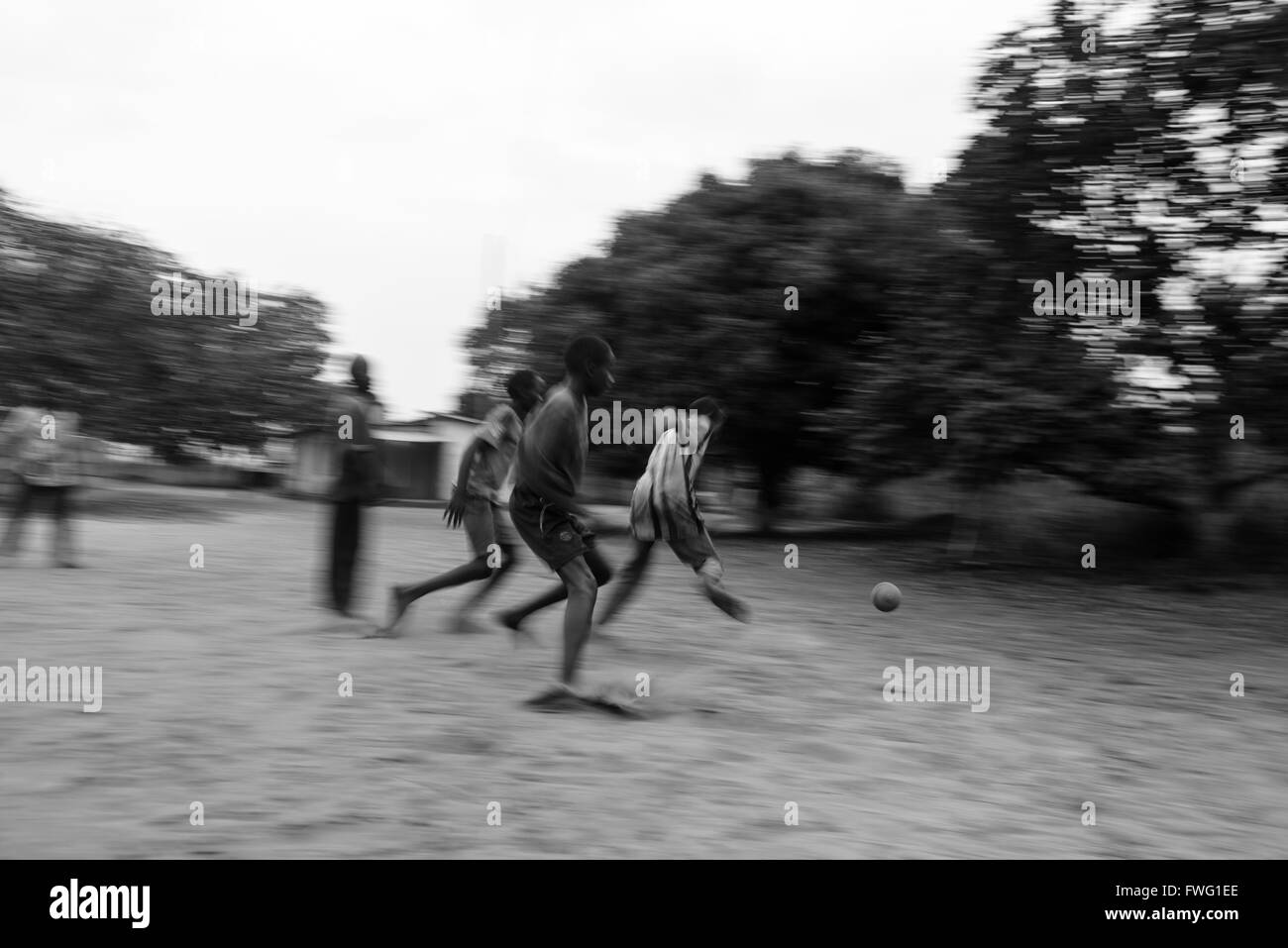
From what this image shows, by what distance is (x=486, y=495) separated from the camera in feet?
29.3

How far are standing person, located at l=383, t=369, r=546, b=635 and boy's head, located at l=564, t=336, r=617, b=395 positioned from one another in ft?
6.82

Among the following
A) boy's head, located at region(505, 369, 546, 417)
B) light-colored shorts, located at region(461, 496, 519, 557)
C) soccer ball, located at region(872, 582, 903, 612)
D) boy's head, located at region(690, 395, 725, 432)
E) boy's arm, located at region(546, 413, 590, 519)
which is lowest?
soccer ball, located at region(872, 582, 903, 612)

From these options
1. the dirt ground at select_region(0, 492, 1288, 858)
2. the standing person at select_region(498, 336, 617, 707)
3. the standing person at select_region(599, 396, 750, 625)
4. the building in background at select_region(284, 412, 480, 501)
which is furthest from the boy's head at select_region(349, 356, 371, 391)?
the building in background at select_region(284, 412, 480, 501)

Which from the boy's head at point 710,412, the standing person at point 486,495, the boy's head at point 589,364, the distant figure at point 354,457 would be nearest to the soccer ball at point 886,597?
the boy's head at point 710,412

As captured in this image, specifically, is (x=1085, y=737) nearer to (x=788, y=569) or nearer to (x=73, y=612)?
(x=73, y=612)

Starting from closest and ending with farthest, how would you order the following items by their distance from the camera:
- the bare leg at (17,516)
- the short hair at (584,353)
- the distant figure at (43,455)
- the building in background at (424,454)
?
1. the short hair at (584,353)
2. the distant figure at (43,455)
3. the bare leg at (17,516)
4. the building in background at (424,454)

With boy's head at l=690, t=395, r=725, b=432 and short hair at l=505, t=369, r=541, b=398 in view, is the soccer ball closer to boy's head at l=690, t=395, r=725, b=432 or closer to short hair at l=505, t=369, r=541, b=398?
boy's head at l=690, t=395, r=725, b=432

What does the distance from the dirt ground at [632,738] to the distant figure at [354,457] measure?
80cm

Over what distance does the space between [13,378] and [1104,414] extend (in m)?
19.2

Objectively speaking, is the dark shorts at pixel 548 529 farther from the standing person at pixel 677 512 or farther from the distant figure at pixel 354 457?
the distant figure at pixel 354 457

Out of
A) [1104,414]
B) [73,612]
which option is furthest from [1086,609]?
[73,612]

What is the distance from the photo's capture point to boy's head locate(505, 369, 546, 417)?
8.45 metres

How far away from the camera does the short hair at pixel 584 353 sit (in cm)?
650

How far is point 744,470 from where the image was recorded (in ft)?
82.0
